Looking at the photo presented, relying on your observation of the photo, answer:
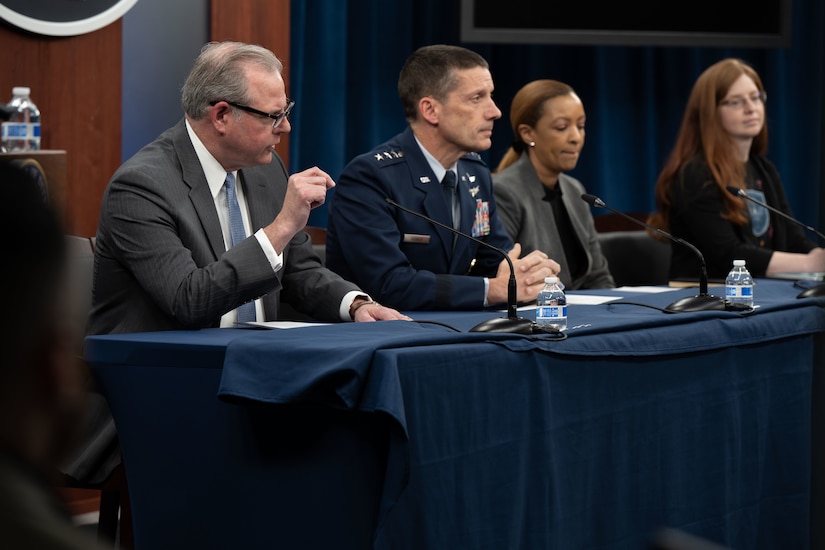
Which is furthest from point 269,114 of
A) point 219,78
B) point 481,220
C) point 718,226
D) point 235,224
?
point 718,226

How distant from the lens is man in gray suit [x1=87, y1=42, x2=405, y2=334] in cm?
255

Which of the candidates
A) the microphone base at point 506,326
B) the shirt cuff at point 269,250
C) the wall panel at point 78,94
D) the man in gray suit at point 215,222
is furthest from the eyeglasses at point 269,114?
the wall panel at point 78,94

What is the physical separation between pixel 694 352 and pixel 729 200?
1.70 meters

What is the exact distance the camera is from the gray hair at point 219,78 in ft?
9.29

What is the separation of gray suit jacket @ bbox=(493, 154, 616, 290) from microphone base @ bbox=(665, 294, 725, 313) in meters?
1.06

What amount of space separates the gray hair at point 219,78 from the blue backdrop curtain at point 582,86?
2429mm

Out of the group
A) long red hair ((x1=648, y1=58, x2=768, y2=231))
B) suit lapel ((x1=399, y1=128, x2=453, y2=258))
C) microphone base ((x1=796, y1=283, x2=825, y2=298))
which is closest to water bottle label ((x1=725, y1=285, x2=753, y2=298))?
microphone base ((x1=796, y1=283, x2=825, y2=298))

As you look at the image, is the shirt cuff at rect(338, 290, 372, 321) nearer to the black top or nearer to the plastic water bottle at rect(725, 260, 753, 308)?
the plastic water bottle at rect(725, 260, 753, 308)

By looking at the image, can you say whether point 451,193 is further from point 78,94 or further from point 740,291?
point 78,94

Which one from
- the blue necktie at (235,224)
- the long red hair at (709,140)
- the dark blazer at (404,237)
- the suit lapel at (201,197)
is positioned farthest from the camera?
the long red hair at (709,140)

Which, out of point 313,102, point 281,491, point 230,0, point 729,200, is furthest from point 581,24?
point 281,491

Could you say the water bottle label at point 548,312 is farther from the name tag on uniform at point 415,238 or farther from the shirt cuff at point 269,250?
the name tag on uniform at point 415,238

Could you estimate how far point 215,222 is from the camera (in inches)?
107

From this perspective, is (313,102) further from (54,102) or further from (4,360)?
(4,360)
